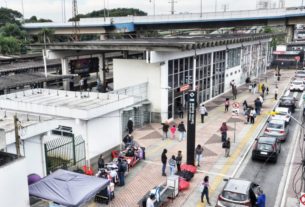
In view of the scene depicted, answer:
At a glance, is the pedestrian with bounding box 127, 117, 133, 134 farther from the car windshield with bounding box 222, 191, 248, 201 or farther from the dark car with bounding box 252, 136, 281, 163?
the car windshield with bounding box 222, 191, 248, 201

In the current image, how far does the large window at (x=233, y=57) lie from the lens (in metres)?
42.5

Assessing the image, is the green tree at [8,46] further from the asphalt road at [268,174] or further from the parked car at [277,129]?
the asphalt road at [268,174]

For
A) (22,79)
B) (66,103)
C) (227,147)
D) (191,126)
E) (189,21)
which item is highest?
(189,21)

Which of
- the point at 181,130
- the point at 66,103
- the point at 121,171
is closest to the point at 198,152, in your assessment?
the point at 181,130

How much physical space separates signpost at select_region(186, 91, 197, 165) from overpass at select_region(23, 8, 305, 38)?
53163 mm

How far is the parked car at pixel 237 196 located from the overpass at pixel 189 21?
57339mm

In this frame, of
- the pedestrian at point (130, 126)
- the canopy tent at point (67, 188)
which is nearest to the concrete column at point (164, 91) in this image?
the pedestrian at point (130, 126)

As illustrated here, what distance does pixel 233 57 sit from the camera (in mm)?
43781

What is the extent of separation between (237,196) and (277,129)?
38.4ft

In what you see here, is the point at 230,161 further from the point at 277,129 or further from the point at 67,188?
the point at 67,188

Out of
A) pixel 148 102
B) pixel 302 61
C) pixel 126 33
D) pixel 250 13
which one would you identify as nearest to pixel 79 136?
pixel 148 102

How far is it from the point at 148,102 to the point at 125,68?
357 cm

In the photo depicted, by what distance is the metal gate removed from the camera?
17406mm

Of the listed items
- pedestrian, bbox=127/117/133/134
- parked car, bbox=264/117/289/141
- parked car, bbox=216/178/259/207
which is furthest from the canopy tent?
parked car, bbox=264/117/289/141
